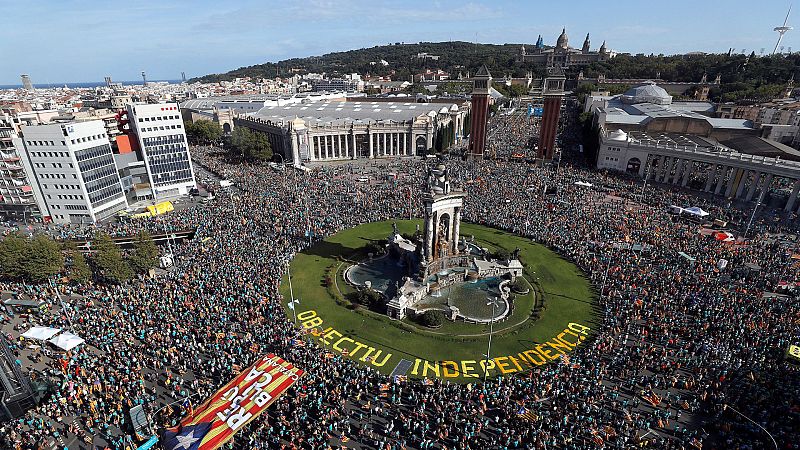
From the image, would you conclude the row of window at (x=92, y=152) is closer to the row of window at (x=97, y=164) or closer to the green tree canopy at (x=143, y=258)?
the row of window at (x=97, y=164)

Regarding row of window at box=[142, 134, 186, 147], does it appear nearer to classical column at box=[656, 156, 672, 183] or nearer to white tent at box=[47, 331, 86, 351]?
white tent at box=[47, 331, 86, 351]

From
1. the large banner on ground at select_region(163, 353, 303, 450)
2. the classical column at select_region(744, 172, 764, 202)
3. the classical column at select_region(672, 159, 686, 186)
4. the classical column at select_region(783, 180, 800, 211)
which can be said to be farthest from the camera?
the classical column at select_region(672, 159, 686, 186)

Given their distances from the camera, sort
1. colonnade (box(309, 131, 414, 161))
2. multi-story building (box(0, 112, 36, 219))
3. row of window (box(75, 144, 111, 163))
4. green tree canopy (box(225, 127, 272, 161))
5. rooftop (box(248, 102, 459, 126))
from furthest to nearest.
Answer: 1. rooftop (box(248, 102, 459, 126))
2. colonnade (box(309, 131, 414, 161))
3. green tree canopy (box(225, 127, 272, 161))
4. multi-story building (box(0, 112, 36, 219))
5. row of window (box(75, 144, 111, 163))

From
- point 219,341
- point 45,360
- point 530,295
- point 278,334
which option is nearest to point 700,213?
point 530,295

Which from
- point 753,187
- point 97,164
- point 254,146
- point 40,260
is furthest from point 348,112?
point 753,187

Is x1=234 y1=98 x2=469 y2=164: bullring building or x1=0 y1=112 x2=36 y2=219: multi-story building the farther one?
x1=234 y1=98 x2=469 y2=164: bullring building

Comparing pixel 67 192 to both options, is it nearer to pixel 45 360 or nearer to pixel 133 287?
pixel 133 287

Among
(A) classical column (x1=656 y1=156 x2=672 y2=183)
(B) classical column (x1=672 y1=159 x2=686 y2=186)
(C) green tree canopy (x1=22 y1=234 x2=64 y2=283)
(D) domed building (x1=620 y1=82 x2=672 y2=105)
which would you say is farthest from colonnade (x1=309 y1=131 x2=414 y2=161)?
A: (D) domed building (x1=620 y1=82 x2=672 y2=105)

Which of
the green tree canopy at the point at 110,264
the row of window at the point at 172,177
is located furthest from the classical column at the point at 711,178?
the row of window at the point at 172,177
